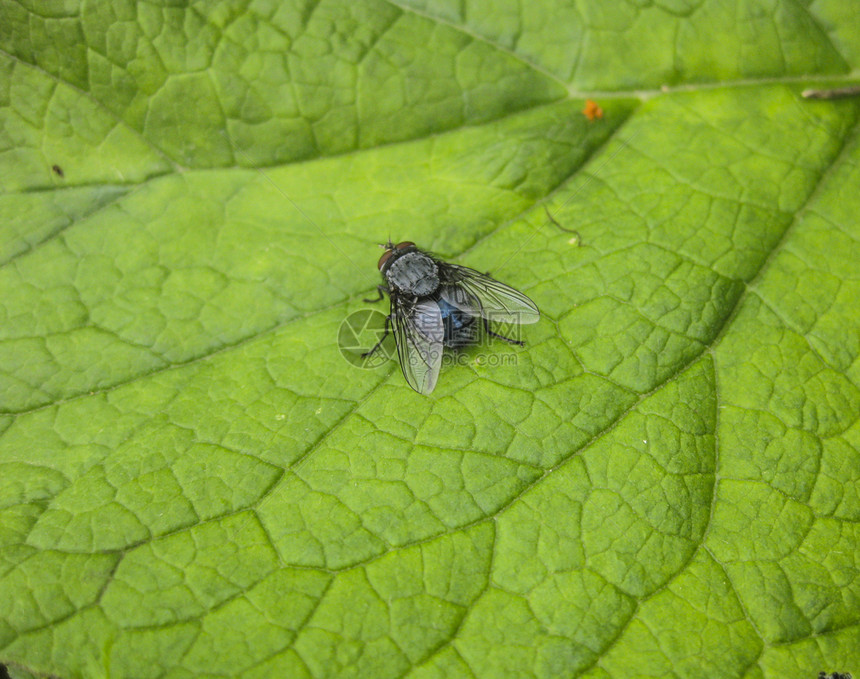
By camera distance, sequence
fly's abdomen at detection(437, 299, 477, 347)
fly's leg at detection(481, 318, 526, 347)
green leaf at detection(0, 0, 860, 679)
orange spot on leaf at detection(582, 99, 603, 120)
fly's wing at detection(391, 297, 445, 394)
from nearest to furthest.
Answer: green leaf at detection(0, 0, 860, 679)
fly's wing at detection(391, 297, 445, 394)
fly's leg at detection(481, 318, 526, 347)
fly's abdomen at detection(437, 299, 477, 347)
orange spot on leaf at detection(582, 99, 603, 120)

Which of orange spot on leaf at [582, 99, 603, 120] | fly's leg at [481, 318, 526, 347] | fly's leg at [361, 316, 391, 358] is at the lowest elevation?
fly's leg at [361, 316, 391, 358]

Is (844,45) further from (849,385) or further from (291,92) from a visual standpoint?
(291,92)

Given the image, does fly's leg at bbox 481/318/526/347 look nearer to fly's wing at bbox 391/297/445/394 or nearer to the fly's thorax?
fly's wing at bbox 391/297/445/394

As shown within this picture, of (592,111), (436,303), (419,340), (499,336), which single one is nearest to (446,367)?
(419,340)

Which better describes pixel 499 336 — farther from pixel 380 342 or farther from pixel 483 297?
pixel 380 342

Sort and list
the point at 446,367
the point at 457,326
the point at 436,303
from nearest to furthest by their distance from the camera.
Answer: the point at 446,367, the point at 457,326, the point at 436,303

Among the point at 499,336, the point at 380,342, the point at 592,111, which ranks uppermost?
the point at 592,111

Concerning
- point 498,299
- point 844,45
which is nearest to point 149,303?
point 498,299

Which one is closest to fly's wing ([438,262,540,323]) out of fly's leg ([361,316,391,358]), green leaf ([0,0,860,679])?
green leaf ([0,0,860,679])
